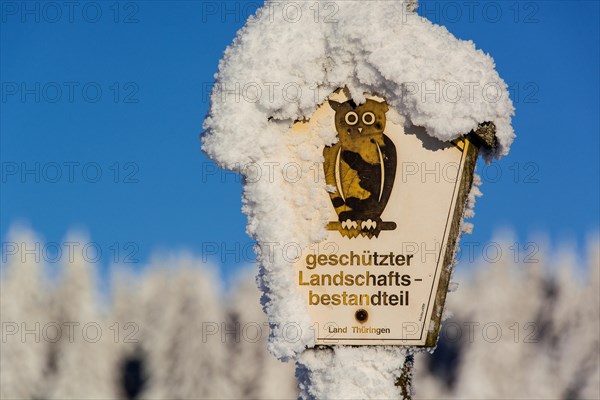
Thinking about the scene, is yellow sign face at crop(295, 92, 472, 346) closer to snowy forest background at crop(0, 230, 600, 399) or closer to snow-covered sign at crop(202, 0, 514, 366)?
snow-covered sign at crop(202, 0, 514, 366)

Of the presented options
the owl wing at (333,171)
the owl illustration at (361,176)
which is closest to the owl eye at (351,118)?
the owl illustration at (361,176)

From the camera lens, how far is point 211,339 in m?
26.0

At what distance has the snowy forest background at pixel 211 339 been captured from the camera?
26094 mm

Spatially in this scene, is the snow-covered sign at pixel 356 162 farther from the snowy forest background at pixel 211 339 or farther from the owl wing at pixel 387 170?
the snowy forest background at pixel 211 339

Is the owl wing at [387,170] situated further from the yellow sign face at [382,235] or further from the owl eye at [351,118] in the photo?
the owl eye at [351,118]

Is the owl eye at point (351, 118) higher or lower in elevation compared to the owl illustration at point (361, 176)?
higher

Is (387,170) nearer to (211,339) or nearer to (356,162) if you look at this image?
(356,162)

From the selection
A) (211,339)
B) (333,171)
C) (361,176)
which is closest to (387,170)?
(361,176)

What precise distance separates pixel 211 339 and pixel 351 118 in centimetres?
2057

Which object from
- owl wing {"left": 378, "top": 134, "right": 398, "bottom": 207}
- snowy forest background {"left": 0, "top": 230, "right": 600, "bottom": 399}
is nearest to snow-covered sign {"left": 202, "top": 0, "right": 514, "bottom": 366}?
owl wing {"left": 378, "top": 134, "right": 398, "bottom": 207}

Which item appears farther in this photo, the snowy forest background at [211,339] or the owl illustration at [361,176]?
the snowy forest background at [211,339]

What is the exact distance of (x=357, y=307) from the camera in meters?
5.90

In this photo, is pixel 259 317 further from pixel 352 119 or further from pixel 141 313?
pixel 352 119

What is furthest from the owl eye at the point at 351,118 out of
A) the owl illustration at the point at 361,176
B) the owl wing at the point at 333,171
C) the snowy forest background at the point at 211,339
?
the snowy forest background at the point at 211,339
